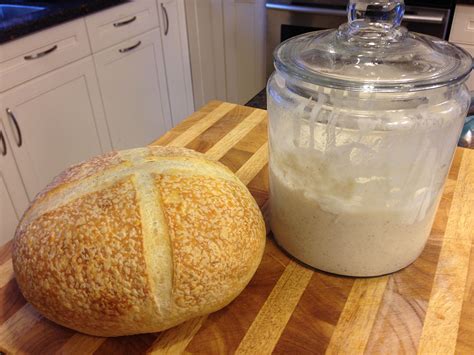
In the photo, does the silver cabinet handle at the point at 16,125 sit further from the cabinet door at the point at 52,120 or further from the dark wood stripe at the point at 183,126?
the dark wood stripe at the point at 183,126

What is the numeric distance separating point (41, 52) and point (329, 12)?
115 centimetres

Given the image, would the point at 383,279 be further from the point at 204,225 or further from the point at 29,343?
the point at 29,343

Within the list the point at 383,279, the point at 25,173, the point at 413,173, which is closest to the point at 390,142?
the point at 413,173

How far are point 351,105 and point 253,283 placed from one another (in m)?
0.27

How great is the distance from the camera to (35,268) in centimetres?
48

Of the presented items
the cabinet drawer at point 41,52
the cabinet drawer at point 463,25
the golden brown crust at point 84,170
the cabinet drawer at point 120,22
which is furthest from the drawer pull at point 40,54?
the cabinet drawer at point 463,25

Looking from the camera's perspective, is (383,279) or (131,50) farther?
(131,50)

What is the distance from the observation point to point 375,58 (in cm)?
51

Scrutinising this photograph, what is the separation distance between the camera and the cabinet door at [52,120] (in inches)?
52.7

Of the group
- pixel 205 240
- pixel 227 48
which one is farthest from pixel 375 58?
pixel 227 48

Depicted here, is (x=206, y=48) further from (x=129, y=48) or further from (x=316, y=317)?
(x=316, y=317)

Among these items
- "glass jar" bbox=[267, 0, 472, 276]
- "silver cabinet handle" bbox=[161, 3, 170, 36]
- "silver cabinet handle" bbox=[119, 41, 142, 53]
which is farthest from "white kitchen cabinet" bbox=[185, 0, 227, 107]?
"glass jar" bbox=[267, 0, 472, 276]

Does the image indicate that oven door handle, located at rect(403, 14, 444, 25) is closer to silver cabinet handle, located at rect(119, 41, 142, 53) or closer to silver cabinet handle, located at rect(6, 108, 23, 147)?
silver cabinet handle, located at rect(119, 41, 142, 53)

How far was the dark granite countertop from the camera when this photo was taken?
1.22 m
